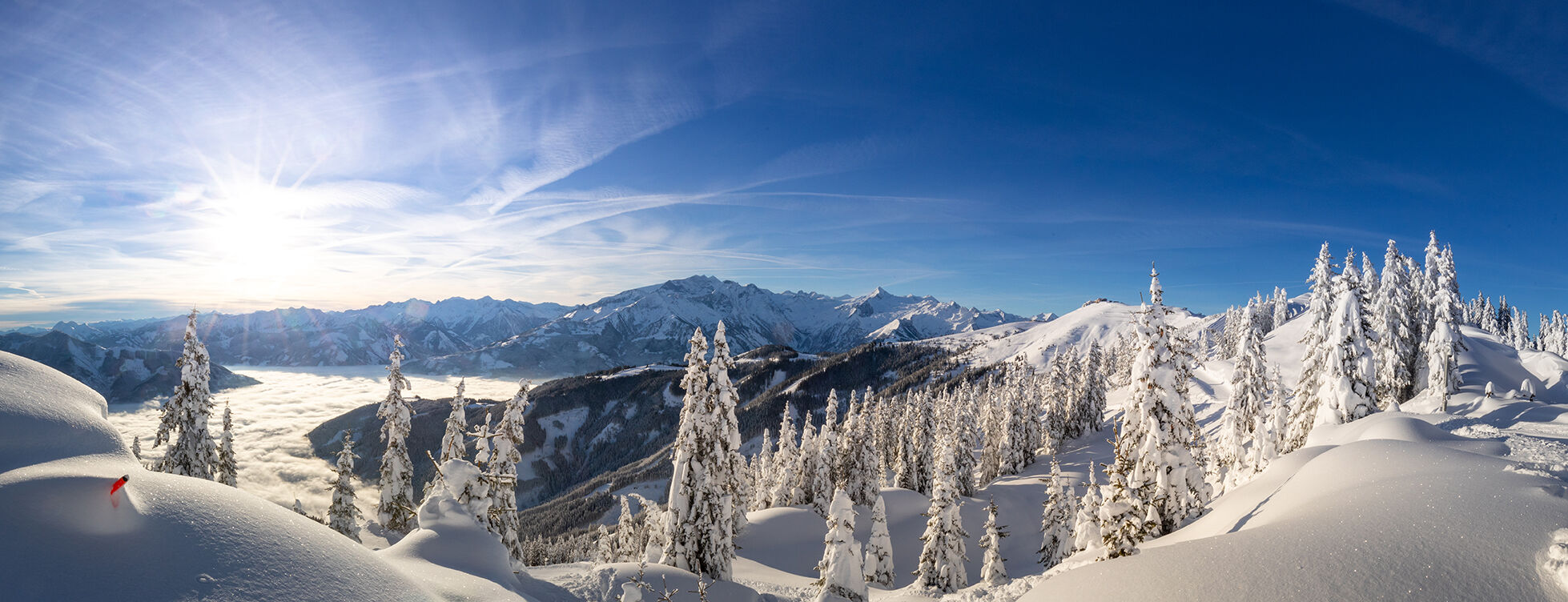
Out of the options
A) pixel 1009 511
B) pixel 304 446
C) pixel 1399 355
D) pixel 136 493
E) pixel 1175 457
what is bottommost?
pixel 304 446

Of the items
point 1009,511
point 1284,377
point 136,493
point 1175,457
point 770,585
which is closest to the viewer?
point 136,493

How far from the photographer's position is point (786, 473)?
5166 centimetres

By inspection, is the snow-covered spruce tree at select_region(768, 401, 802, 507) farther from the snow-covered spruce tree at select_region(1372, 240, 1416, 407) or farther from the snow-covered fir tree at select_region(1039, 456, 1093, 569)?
the snow-covered spruce tree at select_region(1372, 240, 1416, 407)

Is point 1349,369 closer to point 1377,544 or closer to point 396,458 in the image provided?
point 1377,544

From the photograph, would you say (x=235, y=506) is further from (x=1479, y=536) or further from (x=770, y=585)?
(x=770, y=585)

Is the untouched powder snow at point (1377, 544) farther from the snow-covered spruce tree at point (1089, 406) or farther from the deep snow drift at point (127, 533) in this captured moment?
the snow-covered spruce tree at point (1089, 406)

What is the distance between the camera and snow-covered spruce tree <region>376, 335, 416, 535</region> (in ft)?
85.1

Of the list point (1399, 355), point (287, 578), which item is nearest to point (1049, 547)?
point (1399, 355)

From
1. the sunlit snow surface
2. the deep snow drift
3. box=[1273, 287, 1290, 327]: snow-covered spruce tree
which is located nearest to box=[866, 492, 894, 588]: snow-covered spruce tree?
the deep snow drift

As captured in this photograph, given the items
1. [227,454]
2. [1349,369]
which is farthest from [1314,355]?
[227,454]

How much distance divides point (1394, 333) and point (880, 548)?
38.2m

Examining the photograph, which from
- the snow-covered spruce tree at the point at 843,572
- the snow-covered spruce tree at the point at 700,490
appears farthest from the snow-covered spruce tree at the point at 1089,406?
the snow-covered spruce tree at the point at 700,490

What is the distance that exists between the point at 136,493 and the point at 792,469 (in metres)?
50.1

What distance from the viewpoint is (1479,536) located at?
21.6 feet
